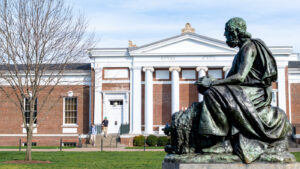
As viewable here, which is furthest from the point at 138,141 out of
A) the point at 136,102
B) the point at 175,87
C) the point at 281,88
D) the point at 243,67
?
the point at 243,67

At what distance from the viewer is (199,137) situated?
627cm

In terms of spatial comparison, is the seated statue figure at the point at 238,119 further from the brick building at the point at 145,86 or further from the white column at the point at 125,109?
the white column at the point at 125,109

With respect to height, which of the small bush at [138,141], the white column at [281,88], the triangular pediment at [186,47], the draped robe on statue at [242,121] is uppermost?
the triangular pediment at [186,47]

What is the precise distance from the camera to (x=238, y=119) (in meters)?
6.11

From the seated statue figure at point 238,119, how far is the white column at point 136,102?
30480 mm

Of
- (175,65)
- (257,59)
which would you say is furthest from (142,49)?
(257,59)

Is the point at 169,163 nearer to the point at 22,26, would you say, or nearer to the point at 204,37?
the point at 22,26

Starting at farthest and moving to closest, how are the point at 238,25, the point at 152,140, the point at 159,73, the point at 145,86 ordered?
the point at 159,73, the point at 145,86, the point at 152,140, the point at 238,25

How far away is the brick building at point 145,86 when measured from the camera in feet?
122

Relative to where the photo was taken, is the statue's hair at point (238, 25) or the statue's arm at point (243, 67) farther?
the statue's hair at point (238, 25)

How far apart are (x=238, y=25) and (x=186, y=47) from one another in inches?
1207

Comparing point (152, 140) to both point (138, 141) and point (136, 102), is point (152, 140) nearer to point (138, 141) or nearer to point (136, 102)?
point (138, 141)

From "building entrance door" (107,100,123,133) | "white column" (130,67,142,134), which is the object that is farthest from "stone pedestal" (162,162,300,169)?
"building entrance door" (107,100,123,133)

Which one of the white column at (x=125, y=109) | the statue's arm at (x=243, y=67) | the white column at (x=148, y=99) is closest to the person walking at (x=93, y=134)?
the white column at (x=125, y=109)
